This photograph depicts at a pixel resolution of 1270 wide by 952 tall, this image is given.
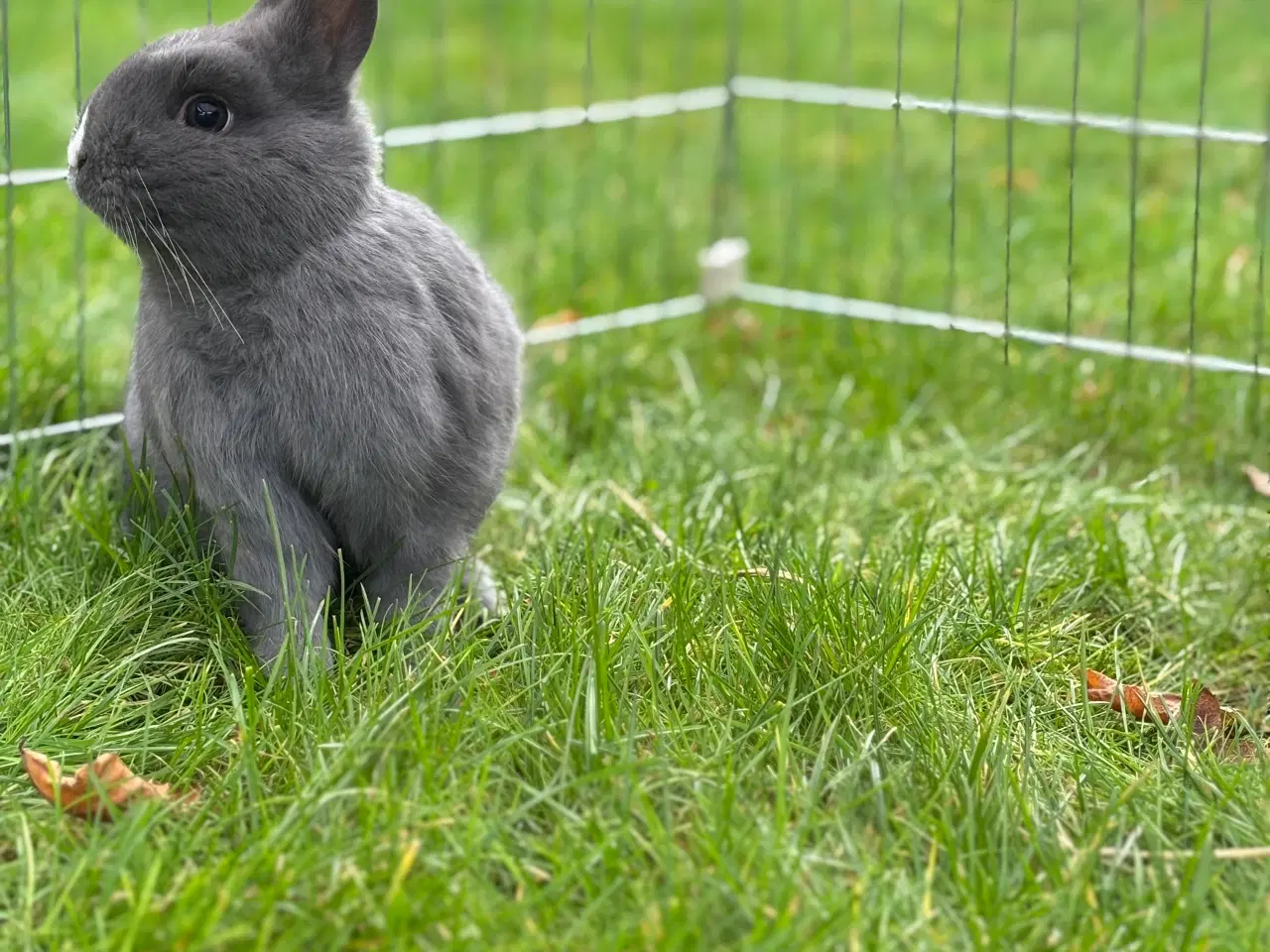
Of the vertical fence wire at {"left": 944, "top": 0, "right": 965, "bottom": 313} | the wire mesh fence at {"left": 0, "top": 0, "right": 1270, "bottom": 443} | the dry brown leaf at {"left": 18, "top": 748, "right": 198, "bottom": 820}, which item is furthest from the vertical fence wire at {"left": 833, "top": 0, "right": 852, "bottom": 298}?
the dry brown leaf at {"left": 18, "top": 748, "right": 198, "bottom": 820}

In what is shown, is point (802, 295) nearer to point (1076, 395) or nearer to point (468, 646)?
point (1076, 395)

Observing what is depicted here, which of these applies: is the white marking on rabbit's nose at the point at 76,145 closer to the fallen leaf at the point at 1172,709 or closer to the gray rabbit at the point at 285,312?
the gray rabbit at the point at 285,312

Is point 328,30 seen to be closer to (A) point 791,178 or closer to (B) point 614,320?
(B) point 614,320

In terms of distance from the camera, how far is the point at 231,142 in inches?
98.3

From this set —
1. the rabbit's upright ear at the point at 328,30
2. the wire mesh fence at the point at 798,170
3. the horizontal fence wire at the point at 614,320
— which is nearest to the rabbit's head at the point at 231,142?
the rabbit's upright ear at the point at 328,30

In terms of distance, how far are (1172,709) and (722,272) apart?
2.45 m

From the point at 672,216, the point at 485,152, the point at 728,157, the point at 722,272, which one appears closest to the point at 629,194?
the point at 672,216

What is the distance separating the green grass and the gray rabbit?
0.59 feet

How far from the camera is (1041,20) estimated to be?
23.4ft

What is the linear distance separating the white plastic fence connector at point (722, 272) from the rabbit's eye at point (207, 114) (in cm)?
246

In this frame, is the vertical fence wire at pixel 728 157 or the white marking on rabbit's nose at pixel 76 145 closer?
the white marking on rabbit's nose at pixel 76 145

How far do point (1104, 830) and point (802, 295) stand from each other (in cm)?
267

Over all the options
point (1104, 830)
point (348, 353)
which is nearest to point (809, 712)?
point (1104, 830)

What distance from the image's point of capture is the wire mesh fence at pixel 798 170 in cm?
393
